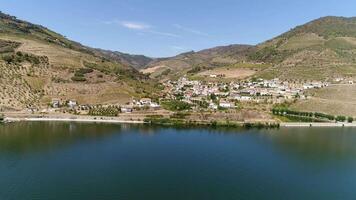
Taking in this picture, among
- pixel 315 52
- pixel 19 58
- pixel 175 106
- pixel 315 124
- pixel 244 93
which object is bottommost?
pixel 315 124

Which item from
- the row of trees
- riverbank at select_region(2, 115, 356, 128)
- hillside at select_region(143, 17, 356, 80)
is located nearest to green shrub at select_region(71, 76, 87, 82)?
riverbank at select_region(2, 115, 356, 128)

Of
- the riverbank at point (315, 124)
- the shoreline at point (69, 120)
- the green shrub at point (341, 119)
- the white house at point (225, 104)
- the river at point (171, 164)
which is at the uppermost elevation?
the white house at point (225, 104)

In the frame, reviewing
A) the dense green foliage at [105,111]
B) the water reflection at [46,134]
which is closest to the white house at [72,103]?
the dense green foliage at [105,111]

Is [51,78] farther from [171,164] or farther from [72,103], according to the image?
[171,164]

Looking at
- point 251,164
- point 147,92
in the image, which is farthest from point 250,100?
point 251,164

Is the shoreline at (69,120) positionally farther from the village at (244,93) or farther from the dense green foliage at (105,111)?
the village at (244,93)

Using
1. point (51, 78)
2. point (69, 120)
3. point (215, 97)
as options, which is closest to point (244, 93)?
point (215, 97)
